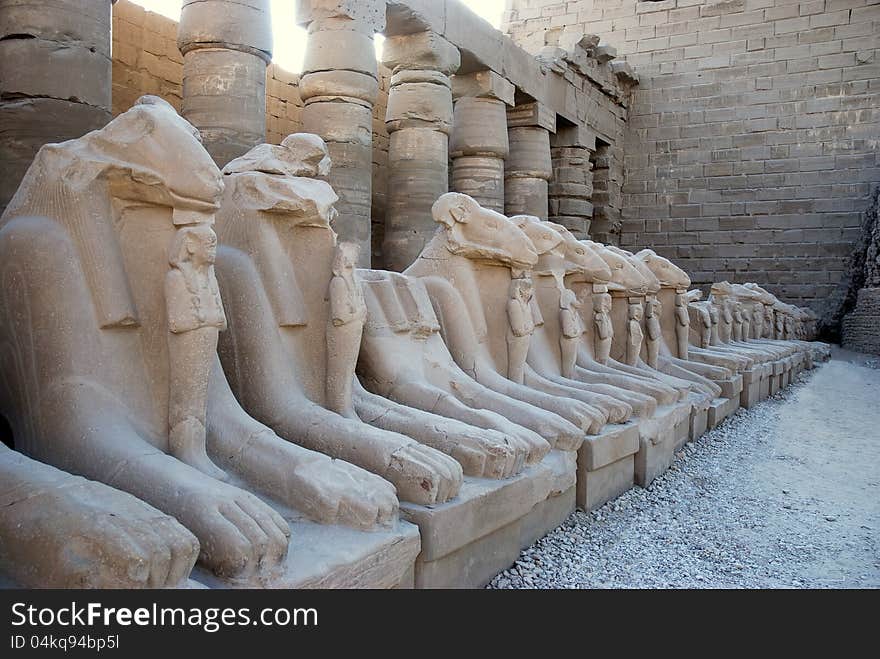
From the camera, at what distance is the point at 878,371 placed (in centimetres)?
1124

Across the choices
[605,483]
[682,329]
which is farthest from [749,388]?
[605,483]

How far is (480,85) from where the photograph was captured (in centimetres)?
1131

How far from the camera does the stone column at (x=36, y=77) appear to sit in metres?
5.37

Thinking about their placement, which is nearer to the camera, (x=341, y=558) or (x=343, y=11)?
(x=341, y=558)

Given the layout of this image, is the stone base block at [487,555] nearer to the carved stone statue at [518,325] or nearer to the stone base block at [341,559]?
the stone base block at [341,559]

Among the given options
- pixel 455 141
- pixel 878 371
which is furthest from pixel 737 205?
pixel 455 141

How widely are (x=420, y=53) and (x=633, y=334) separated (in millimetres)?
5265

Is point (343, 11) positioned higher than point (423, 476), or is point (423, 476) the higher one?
point (343, 11)

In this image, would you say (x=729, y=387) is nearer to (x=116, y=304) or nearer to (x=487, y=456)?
(x=487, y=456)

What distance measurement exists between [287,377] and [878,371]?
1057cm

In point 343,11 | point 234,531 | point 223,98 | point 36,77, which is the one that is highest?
point 343,11

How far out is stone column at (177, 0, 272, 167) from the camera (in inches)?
274

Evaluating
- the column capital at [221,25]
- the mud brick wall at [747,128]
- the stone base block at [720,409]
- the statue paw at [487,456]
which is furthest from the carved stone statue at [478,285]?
the mud brick wall at [747,128]

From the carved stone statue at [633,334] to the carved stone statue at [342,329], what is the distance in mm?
3406
